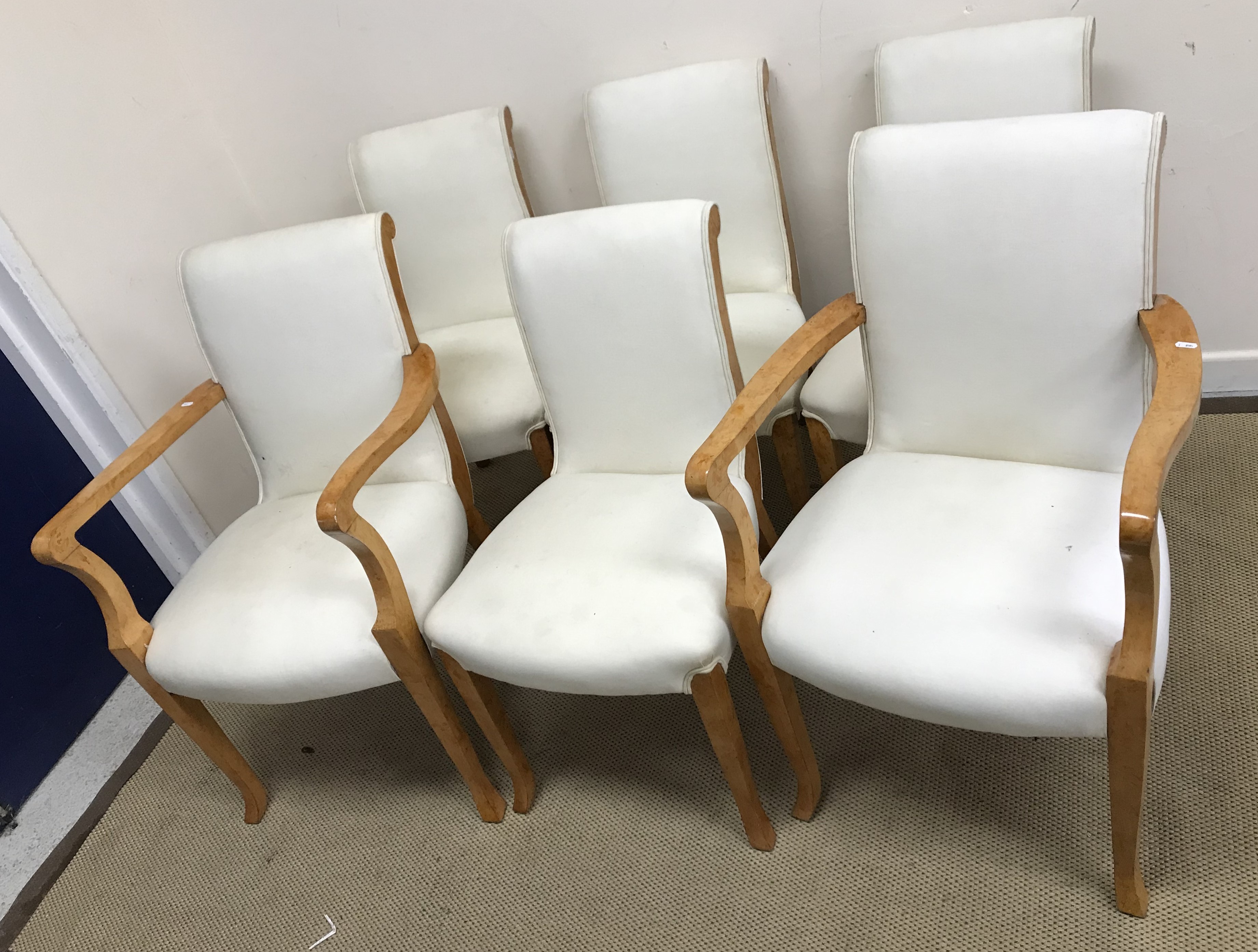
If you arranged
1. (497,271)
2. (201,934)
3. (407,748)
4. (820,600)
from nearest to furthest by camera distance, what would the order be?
(820,600) < (201,934) < (407,748) < (497,271)

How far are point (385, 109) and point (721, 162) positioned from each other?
2.95 feet

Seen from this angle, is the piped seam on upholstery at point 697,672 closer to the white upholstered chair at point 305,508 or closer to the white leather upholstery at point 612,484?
the white leather upholstery at point 612,484

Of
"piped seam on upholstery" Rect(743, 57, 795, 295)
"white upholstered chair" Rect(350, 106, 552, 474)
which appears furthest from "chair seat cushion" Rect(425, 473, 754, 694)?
"piped seam on upholstery" Rect(743, 57, 795, 295)


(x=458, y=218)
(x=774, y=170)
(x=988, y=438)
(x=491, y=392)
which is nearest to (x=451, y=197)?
(x=458, y=218)

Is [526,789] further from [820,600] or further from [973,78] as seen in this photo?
[973,78]

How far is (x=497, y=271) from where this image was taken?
218cm

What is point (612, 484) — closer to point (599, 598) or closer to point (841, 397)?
point (599, 598)

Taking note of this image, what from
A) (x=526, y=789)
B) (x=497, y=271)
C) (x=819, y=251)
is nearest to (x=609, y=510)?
(x=526, y=789)

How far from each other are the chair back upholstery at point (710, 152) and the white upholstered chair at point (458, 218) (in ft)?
0.77

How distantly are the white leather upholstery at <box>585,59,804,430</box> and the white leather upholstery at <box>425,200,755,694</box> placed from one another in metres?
0.36

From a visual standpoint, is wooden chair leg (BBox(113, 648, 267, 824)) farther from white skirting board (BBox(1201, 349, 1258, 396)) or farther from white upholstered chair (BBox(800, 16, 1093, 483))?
white skirting board (BBox(1201, 349, 1258, 396))

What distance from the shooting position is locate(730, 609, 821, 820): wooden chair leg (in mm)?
1308

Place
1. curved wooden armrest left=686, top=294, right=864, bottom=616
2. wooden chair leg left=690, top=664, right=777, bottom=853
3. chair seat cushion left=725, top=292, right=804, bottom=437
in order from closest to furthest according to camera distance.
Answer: curved wooden armrest left=686, top=294, right=864, bottom=616, wooden chair leg left=690, top=664, right=777, bottom=853, chair seat cushion left=725, top=292, right=804, bottom=437

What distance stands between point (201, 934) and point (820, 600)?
1273 mm
